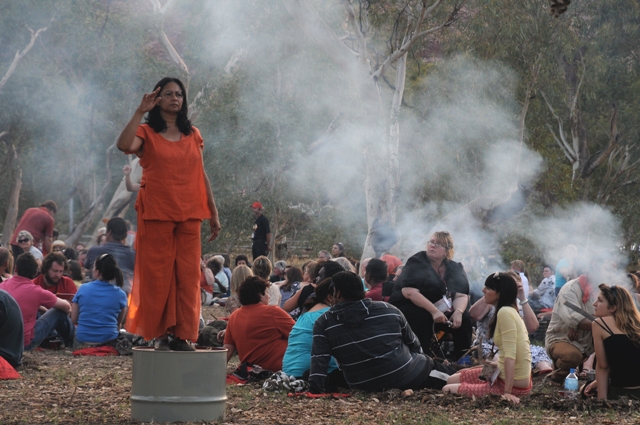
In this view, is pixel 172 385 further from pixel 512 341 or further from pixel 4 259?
pixel 4 259

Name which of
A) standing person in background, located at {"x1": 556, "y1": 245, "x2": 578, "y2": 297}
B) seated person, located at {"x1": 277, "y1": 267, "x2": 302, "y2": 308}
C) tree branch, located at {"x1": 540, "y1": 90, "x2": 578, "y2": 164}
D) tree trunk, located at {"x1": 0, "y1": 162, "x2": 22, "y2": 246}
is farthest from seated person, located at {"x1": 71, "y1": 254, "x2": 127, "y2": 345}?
tree trunk, located at {"x1": 0, "y1": 162, "x2": 22, "y2": 246}

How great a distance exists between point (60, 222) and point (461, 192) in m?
28.1

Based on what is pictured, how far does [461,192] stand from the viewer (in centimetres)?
2211

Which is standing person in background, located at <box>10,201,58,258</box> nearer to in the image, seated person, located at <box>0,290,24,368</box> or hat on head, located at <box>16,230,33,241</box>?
hat on head, located at <box>16,230,33,241</box>

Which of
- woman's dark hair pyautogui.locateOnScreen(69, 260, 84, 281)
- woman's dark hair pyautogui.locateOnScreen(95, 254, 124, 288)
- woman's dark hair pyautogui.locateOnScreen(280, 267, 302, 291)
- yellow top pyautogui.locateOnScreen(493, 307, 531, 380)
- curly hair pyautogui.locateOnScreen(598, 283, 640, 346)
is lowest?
yellow top pyautogui.locateOnScreen(493, 307, 531, 380)

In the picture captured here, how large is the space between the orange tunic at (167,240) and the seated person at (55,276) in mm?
4792

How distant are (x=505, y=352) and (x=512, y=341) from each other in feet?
0.28

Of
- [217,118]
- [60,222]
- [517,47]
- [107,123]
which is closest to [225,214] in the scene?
[217,118]

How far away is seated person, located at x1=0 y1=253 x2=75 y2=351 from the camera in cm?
832

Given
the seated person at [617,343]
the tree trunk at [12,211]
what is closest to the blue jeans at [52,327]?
the seated person at [617,343]

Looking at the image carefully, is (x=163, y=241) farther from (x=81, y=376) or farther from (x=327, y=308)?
(x=81, y=376)

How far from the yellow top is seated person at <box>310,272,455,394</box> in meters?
0.70

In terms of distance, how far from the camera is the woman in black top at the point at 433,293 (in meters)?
7.15

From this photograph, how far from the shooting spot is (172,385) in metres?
4.77
